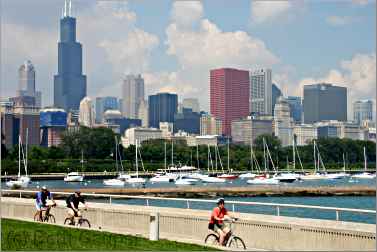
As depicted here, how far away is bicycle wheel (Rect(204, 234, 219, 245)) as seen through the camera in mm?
21125

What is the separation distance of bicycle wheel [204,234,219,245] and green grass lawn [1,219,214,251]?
0.44 metres

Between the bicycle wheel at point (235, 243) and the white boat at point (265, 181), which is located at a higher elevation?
the bicycle wheel at point (235, 243)

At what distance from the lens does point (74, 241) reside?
2116 centimetres

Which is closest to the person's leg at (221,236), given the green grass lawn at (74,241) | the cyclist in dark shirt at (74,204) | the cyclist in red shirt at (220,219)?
the cyclist in red shirt at (220,219)

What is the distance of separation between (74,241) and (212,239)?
381 centimetres

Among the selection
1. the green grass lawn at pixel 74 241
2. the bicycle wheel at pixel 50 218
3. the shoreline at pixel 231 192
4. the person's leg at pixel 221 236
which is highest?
the person's leg at pixel 221 236

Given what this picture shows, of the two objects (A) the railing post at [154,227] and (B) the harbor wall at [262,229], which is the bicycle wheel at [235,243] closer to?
(B) the harbor wall at [262,229]

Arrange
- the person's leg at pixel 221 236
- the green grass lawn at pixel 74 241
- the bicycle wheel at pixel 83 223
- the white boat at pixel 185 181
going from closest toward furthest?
the green grass lawn at pixel 74 241 → the person's leg at pixel 221 236 → the bicycle wheel at pixel 83 223 → the white boat at pixel 185 181

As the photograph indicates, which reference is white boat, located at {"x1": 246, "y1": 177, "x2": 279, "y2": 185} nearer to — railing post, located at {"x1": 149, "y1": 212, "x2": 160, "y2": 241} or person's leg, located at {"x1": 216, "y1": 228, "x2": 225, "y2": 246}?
railing post, located at {"x1": 149, "y1": 212, "x2": 160, "y2": 241}

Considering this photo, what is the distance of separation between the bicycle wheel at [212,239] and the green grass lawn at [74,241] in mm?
439

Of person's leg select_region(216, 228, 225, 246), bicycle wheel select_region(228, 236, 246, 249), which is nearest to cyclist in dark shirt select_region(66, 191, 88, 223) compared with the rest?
person's leg select_region(216, 228, 225, 246)

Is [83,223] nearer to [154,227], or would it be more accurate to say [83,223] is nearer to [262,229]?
[154,227]

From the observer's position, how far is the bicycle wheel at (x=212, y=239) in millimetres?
21125

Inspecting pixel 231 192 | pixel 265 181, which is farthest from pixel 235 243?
pixel 265 181
